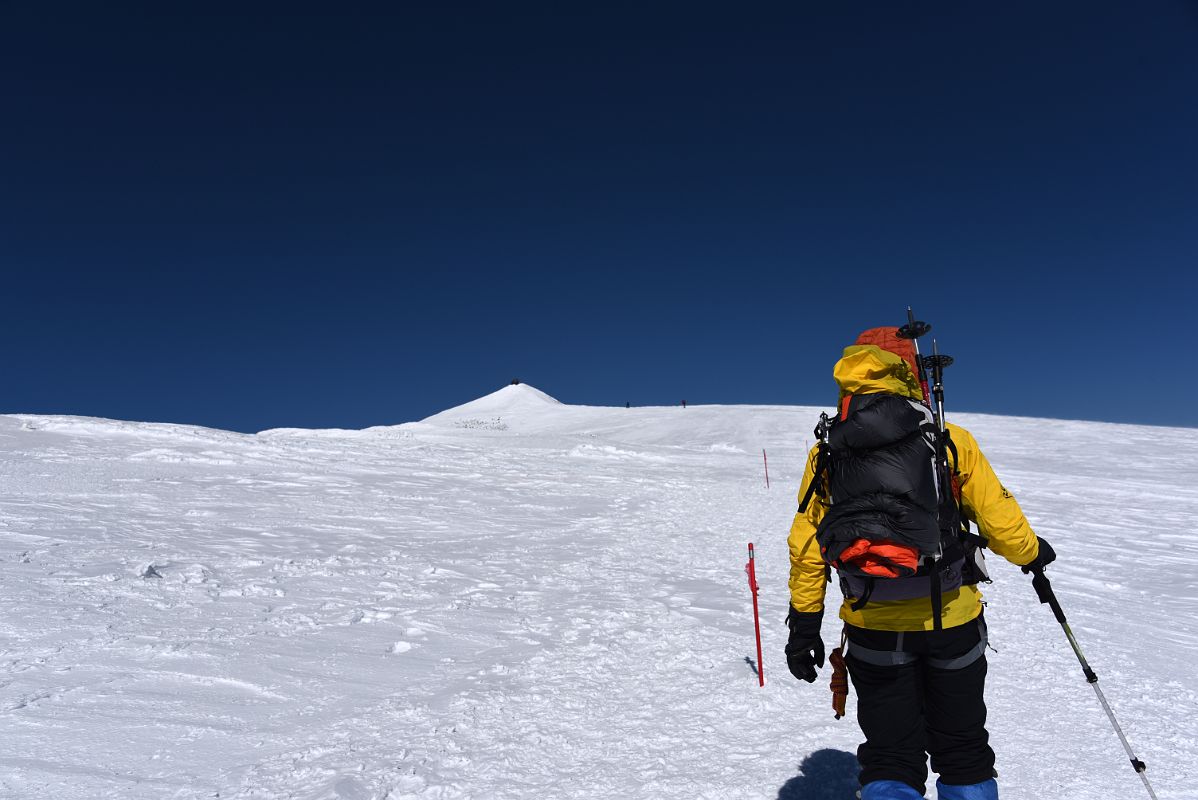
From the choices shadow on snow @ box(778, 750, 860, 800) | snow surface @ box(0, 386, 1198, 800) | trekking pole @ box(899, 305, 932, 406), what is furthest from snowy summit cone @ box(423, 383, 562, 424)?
trekking pole @ box(899, 305, 932, 406)

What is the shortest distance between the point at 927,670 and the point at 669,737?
6.76ft

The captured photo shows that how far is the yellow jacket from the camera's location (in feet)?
9.32

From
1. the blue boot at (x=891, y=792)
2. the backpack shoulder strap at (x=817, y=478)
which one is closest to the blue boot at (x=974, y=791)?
the blue boot at (x=891, y=792)

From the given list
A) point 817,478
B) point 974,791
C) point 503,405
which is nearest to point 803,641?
point 817,478

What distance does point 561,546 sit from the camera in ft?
34.4

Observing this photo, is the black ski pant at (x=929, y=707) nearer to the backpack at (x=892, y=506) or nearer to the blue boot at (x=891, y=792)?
the blue boot at (x=891, y=792)

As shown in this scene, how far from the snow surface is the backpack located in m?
1.66

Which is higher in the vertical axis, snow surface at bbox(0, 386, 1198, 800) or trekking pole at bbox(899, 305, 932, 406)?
trekking pole at bbox(899, 305, 932, 406)

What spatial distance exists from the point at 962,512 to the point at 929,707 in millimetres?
868

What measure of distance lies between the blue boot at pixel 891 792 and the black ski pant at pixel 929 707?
3cm

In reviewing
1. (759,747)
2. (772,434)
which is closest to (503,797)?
(759,747)

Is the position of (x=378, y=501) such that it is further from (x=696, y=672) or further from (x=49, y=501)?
(x=696, y=672)

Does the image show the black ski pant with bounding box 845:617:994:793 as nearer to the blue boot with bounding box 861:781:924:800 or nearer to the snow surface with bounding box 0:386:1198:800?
the blue boot with bounding box 861:781:924:800

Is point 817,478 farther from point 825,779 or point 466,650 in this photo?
point 466,650
